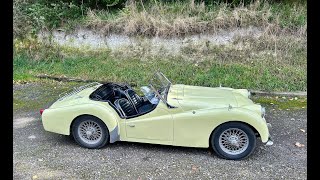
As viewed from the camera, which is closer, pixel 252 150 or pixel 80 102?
pixel 252 150

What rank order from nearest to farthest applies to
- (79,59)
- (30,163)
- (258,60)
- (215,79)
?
(30,163) → (215,79) → (258,60) → (79,59)

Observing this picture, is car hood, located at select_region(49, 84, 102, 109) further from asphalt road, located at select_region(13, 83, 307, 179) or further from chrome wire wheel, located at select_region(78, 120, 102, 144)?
asphalt road, located at select_region(13, 83, 307, 179)

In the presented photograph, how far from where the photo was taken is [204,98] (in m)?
5.46

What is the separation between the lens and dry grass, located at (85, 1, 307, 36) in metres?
10.4

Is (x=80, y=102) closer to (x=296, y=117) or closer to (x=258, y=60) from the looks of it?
(x=296, y=117)

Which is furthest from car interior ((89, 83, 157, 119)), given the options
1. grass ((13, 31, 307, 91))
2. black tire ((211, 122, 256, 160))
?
grass ((13, 31, 307, 91))

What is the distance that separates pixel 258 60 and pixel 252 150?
16.9ft

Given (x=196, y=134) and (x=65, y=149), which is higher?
(x=196, y=134)

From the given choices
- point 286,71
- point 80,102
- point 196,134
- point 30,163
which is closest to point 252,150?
point 196,134

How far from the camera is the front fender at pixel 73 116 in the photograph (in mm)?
5266

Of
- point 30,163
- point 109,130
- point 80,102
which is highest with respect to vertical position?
point 80,102

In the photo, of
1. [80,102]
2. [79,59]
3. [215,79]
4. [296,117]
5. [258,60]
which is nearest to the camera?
[80,102]

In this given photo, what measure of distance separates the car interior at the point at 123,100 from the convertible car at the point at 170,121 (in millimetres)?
16
